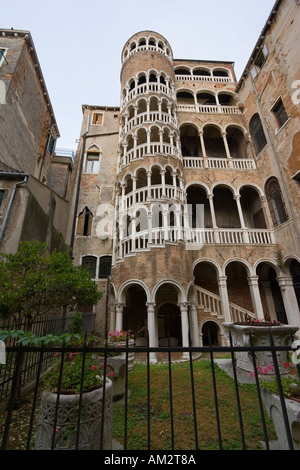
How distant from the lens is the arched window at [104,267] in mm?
15859

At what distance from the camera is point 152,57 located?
58.5ft

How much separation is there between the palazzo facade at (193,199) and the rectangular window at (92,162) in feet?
A: 0.33

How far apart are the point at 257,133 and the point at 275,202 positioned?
6209 millimetres

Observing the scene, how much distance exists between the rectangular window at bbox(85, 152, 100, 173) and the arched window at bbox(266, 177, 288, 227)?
14.1 metres

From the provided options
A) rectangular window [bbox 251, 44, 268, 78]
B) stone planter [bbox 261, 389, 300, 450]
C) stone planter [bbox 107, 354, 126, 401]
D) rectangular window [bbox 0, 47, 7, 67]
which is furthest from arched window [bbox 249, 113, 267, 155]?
rectangular window [bbox 0, 47, 7, 67]

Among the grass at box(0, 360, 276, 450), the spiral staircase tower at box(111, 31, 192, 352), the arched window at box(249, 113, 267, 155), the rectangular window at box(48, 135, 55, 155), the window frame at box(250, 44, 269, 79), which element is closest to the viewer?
the grass at box(0, 360, 276, 450)

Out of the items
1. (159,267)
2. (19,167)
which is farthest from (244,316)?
(19,167)

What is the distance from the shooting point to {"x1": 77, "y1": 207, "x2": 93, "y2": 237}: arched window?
1715 cm

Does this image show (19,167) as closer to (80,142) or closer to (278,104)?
(80,142)

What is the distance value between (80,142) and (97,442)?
860 inches

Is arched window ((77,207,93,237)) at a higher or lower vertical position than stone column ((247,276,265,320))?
higher
